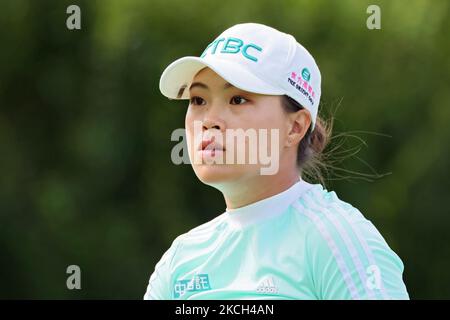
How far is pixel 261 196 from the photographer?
9.21 ft

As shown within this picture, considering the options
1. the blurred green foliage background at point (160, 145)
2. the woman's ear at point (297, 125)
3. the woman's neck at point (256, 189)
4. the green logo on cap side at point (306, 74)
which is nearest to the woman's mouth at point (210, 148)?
the woman's neck at point (256, 189)

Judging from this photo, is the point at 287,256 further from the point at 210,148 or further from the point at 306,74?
the point at 306,74

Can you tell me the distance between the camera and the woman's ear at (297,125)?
2.85m

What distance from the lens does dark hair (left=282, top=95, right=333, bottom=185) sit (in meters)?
2.85

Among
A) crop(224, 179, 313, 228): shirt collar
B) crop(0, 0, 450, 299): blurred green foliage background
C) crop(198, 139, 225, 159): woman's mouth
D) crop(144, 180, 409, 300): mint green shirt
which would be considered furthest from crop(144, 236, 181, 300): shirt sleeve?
crop(0, 0, 450, 299): blurred green foliage background

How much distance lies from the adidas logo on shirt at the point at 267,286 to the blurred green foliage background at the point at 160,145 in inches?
161

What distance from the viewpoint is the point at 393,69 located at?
6895 mm

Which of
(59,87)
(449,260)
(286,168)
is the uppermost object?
(286,168)

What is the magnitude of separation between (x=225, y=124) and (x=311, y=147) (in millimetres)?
413

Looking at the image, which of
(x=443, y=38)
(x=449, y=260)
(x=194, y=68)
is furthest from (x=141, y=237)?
(x=194, y=68)

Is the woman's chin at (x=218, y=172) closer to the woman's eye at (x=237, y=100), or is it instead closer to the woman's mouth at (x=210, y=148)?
the woman's mouth at (x=210, y=148)

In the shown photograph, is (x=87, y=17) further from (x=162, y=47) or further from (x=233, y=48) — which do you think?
(x=233, y=48)

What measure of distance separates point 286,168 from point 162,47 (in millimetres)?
4201

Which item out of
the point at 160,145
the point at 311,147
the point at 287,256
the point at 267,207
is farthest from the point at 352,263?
the point at 160,145
